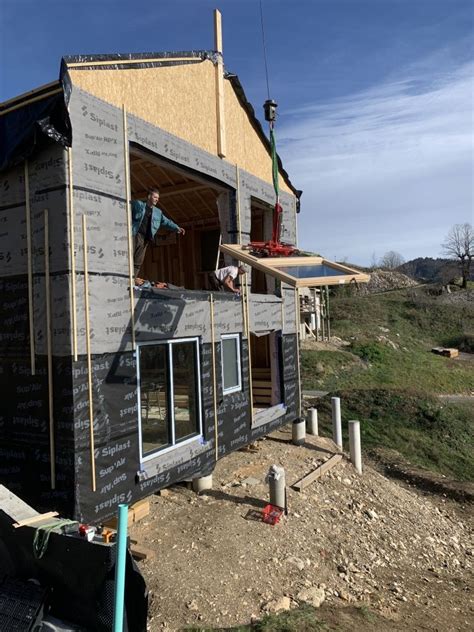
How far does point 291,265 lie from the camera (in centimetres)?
881

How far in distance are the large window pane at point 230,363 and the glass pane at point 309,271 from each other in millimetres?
2323

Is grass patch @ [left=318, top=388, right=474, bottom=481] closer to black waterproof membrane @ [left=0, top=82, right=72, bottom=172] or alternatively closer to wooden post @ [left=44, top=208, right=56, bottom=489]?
wooden post @ [left=44, top=208, right=56, bottom=489]

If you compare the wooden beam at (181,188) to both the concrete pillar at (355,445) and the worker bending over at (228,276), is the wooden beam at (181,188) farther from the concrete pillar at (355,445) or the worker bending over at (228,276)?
the concrete pillar at (355,445)

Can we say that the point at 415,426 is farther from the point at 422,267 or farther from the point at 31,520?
the point at 422,267

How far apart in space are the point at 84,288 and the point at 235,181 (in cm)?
544

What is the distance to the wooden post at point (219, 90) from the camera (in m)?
10.5

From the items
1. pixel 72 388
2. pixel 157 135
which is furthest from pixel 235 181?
pixel 72 388

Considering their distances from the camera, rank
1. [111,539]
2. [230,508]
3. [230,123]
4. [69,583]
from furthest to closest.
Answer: [230,123], [230,508], [111,539], [69,583]

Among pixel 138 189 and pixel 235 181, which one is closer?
pixel 235 181

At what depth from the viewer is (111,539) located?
4.96 m

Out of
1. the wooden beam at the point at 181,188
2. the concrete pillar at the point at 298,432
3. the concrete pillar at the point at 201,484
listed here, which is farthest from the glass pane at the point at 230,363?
the wooden beam at the point at 181,188

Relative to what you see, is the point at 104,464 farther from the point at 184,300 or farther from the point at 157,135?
the point at 157,135

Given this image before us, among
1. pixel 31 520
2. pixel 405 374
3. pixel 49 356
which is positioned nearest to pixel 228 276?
pixel 49 356

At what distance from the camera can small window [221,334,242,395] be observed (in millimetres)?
10328
